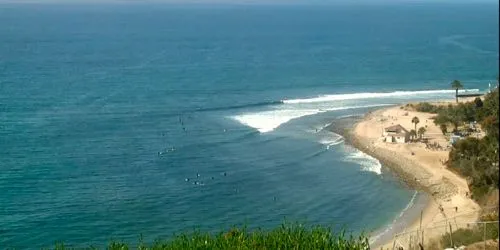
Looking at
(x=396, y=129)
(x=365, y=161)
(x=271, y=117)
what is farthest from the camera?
(x=271, y=117)

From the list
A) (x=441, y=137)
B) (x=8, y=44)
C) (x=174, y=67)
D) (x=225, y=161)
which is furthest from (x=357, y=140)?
(x=8, y=44)

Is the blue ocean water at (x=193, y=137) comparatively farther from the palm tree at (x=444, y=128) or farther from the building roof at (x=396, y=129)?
the palm tree at (x=444, y=128)

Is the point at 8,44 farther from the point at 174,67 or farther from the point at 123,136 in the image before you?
the point at 123,136

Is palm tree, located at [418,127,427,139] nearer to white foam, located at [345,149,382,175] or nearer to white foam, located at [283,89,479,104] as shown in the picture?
white foam, located at [345,149,382,175]

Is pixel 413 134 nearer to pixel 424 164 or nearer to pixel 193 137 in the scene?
pixel 424 164

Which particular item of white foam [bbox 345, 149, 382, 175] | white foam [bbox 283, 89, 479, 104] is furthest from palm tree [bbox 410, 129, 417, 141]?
white foam [bbox 283, 89, 479, 104]

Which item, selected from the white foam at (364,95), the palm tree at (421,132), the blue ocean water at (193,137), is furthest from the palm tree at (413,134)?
the white foam at (364,95)

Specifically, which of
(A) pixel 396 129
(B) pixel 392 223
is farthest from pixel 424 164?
(B) pixel 392 223
